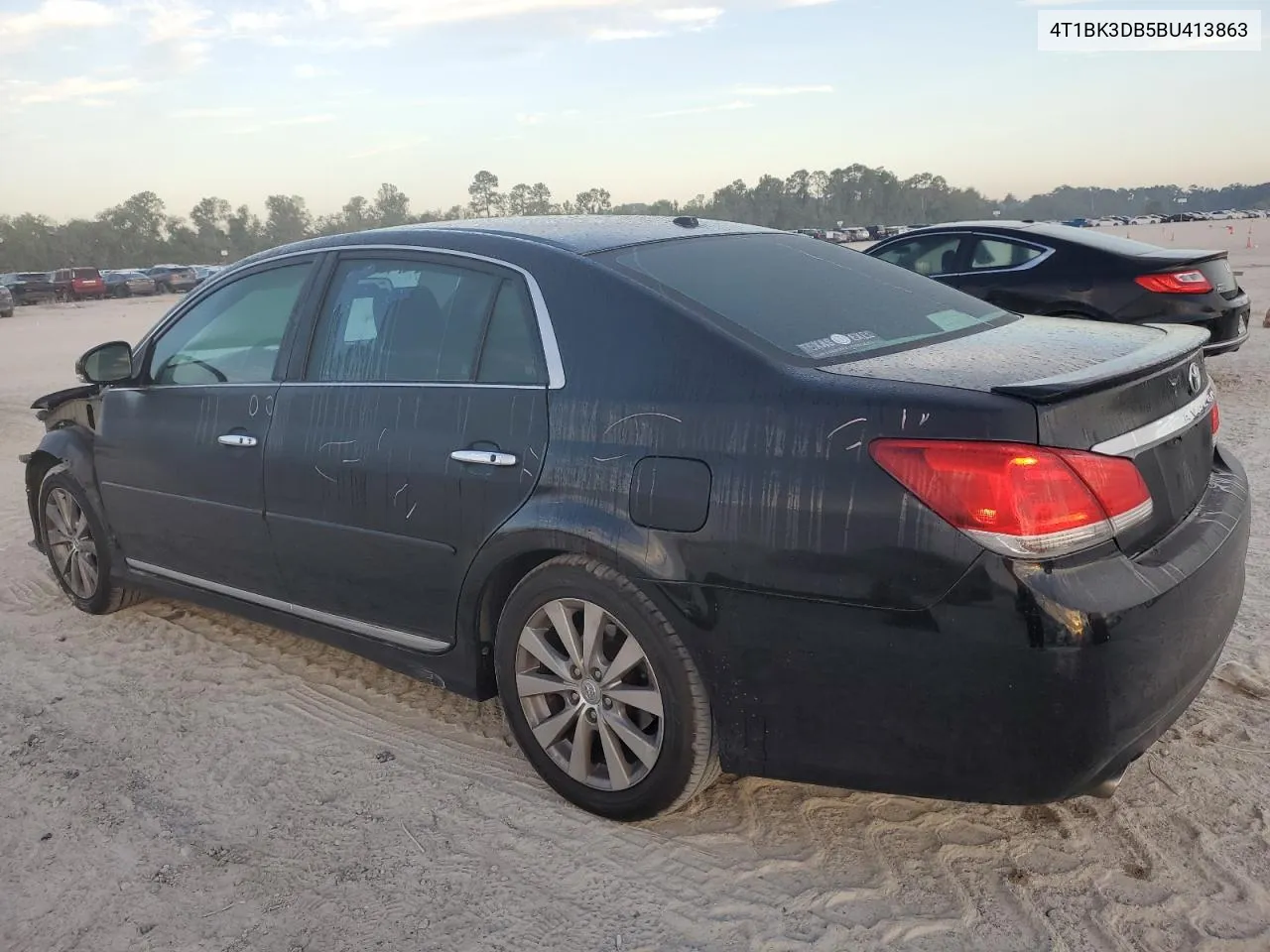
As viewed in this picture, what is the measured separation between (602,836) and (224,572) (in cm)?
195

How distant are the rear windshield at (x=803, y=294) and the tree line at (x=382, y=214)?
60868 millimetres

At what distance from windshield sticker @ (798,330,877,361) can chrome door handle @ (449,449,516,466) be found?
88 centimetres

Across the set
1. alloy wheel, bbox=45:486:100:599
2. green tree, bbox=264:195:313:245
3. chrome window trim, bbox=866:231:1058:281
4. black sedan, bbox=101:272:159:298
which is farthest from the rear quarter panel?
green tree, bbox=264:195:313:245

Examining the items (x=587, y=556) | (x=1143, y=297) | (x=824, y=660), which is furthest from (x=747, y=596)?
(x=1143, y=297)

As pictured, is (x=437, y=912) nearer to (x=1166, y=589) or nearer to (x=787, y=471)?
(x=787, y=471)

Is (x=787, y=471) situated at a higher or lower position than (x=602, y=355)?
lower

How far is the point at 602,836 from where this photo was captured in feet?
9.49

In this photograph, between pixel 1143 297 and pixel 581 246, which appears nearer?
pixel 581 246

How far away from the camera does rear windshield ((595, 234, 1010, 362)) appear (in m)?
2.78

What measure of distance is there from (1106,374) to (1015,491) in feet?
1.35

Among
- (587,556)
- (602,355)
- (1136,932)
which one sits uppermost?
(602,355)

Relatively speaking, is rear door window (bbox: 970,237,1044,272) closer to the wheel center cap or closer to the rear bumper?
the rear bumper

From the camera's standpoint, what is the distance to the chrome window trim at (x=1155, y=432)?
2.33 meters

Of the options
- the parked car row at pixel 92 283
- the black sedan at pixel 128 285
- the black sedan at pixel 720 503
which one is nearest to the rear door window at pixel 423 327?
the black sedan at pixel 720 503
